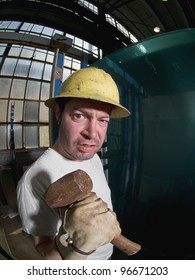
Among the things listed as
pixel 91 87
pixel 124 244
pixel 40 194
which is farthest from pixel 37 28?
pixel 124 244

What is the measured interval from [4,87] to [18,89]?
0.04 meters

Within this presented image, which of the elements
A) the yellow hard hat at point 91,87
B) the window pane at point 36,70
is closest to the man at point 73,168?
the yellow hard hat at point 91,87

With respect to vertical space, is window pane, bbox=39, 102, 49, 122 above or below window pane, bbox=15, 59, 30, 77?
below

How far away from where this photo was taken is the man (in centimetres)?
32

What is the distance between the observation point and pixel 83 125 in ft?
1.13

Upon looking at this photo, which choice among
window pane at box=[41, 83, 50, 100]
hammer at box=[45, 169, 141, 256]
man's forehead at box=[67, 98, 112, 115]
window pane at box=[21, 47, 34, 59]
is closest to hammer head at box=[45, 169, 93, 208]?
hammer at box=[45, 169, 141, 256]

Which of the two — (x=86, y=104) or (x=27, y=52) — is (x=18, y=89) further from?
(x=86, y=104)

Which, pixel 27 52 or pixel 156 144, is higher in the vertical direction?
pixel 27 52

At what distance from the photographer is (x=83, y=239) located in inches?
12.3

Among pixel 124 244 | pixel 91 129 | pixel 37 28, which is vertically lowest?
pixel 124 244

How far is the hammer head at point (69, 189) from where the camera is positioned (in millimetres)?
287

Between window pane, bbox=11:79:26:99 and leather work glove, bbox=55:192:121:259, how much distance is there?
0.88 ft

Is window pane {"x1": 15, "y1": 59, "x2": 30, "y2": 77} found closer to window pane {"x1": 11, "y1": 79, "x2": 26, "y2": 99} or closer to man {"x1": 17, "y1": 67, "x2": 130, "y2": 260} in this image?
window pane {"x1": 11, "y1": 79, "x2": 26, "y2": 99}
